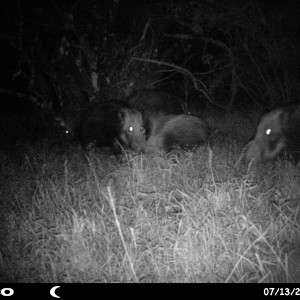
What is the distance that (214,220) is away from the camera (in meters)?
3.46

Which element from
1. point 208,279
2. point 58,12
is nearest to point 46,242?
point 208,279

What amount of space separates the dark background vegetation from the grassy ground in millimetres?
3143

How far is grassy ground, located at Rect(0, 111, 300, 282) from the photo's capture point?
296 cm

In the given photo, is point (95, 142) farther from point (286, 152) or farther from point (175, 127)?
point (286, 152)

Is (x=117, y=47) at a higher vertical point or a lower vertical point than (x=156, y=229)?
higher

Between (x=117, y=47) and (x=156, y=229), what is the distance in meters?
5.55

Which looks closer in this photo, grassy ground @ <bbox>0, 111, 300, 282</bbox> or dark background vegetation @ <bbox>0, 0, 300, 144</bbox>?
grassy ground @ <bbox>0, 111, 300, 282</bbox>

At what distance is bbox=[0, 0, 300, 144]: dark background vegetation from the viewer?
23.3 ft

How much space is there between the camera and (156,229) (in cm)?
351

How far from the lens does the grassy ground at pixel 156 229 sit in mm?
2957

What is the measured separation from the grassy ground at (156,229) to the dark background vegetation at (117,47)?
10.3 feet

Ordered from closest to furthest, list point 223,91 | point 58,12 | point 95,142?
point 95,142 → point 58,12 → point 223,91

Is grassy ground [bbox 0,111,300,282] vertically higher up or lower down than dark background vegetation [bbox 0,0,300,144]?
lower down

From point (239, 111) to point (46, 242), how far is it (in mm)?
7964
